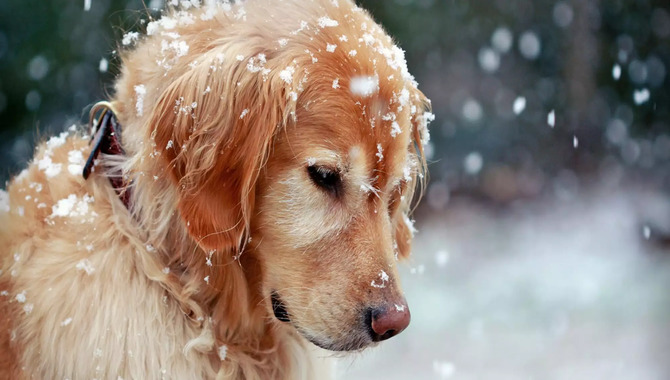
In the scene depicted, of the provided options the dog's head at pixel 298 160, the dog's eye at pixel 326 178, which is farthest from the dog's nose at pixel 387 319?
the dog's eye at pixel 326 178

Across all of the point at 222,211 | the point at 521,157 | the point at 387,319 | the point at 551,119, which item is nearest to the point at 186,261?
the point at 222,211

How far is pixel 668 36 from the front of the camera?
712 cm

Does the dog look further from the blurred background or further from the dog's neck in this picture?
the blurred background

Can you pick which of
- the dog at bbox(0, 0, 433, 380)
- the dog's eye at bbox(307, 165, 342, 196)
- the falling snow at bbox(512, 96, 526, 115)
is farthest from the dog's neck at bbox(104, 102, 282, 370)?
the falling snow at bbox(512, 96, 526, 115)

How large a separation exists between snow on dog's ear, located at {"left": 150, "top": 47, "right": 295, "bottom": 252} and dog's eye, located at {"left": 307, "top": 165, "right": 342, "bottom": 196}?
0.15 meters

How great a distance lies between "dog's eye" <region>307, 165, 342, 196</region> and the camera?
1933 mm

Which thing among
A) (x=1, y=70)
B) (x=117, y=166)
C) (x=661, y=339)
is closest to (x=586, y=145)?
(x=661, y=339)

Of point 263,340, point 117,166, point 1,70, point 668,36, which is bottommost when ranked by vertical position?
point 668,36

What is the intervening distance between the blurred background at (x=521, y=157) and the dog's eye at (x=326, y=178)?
3.34 meters

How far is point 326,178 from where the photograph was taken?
1953 mm

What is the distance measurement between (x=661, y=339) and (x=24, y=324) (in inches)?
193

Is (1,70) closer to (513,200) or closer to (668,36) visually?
(513,200)

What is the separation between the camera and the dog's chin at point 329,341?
192 cm

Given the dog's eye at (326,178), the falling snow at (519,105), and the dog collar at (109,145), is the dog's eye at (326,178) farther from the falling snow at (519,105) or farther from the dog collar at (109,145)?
the falling snow at (519,105)
